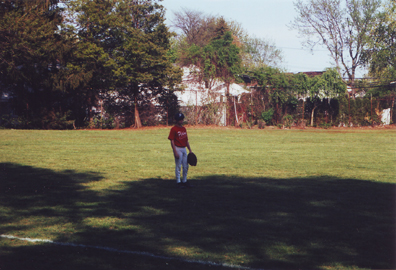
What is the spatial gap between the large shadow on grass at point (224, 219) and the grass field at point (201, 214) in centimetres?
2

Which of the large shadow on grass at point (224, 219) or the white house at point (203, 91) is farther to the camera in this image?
the white house at point (203, 91)

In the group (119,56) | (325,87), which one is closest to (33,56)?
(119,56)

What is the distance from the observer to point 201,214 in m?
6.91

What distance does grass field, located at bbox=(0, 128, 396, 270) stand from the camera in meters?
4.85

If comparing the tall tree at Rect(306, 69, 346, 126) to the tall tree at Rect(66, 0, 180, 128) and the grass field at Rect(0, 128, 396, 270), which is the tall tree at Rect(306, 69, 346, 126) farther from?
the grass field at Rect(0, 128, 396, 270)

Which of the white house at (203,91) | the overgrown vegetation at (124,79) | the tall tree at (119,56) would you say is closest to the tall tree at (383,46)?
the overgrown vegetation at (124,79)

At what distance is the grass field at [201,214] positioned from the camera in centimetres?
485

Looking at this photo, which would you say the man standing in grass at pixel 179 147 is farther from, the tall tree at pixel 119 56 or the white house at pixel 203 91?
the white house at pixel 203 91

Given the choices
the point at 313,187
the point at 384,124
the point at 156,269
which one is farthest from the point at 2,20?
the point at 384,124

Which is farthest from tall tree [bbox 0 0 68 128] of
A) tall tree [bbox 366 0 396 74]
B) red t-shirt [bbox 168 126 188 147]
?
tall tree [bbox 366 0 396 74]

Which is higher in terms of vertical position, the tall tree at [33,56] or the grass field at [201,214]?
the tall tree at [33,56]

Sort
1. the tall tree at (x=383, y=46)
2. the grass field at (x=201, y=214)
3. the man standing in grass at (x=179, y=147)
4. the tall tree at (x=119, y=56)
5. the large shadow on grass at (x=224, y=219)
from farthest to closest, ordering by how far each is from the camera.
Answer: the tall tree at (x=383, y=46)
the tall tree at (x=119, y=56)
the man standing in grass at (x=179, y=147)
the large shadow on grass at (x=224, y=219)
the grass field at (x=201, y=214)

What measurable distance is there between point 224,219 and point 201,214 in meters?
0.48

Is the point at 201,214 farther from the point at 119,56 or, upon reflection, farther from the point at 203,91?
the point at 203,91
